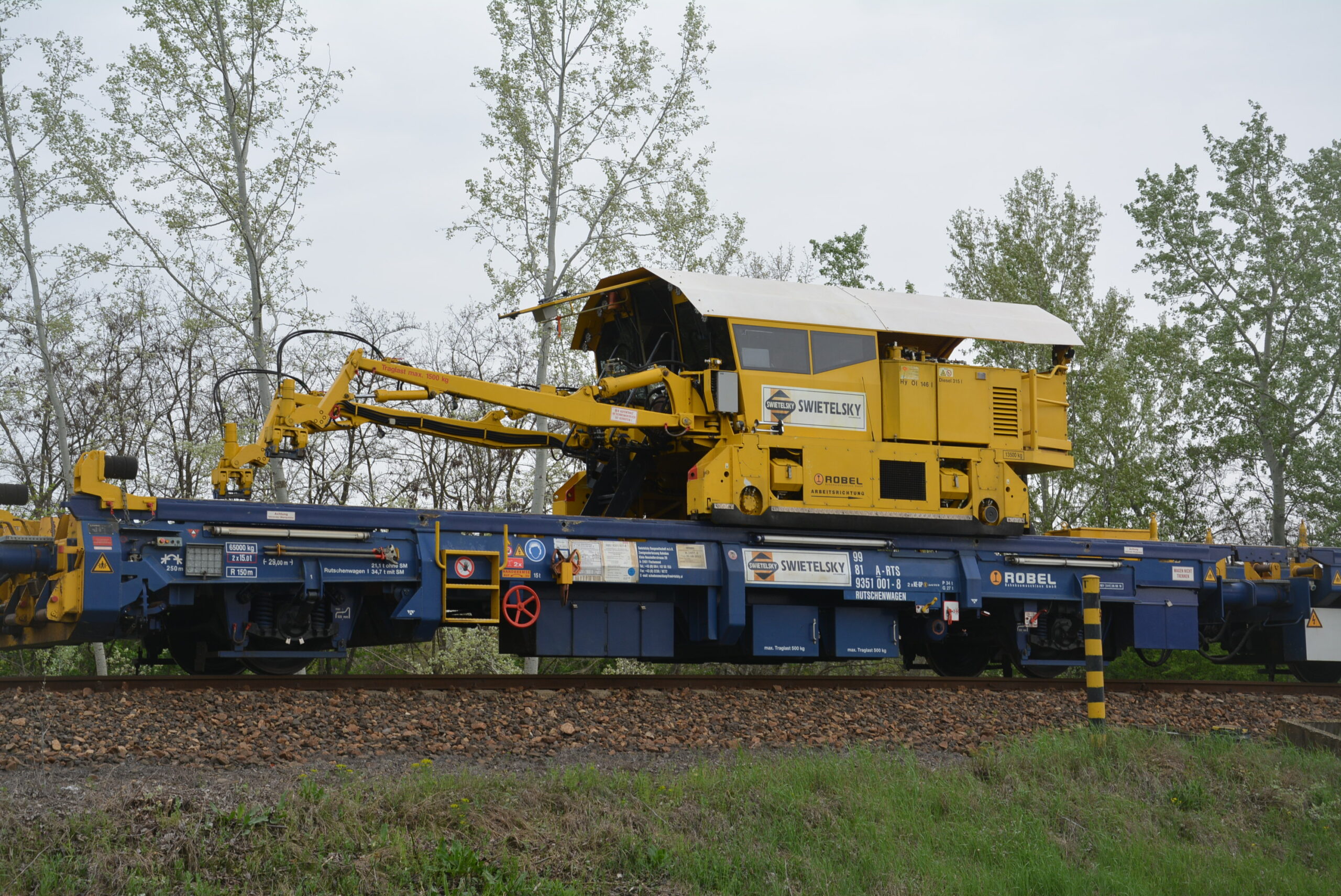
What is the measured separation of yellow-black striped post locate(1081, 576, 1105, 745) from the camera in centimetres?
842

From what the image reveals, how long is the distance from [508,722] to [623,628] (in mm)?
2796

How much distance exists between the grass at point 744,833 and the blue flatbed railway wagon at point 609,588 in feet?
10.9

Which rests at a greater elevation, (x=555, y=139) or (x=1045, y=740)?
(x=555, y=139)

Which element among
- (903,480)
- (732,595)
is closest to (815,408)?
(903,480)

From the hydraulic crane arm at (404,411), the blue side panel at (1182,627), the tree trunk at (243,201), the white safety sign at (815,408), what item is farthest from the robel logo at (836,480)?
the tree trunk at (243,201)

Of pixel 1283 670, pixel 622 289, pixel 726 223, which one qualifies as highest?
pixel 726 223

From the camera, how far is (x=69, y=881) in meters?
5.02

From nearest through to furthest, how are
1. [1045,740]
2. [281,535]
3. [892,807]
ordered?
[892,807], [1045,740], [281,535]

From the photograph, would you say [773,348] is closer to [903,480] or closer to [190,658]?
[903,480]

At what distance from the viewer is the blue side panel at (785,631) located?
11.2m

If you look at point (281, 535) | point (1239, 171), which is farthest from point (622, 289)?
point (1239, 171)

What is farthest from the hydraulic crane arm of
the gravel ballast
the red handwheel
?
the gravel ballast

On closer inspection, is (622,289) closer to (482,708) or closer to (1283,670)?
(482,708)

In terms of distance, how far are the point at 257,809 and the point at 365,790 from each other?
0.58m
